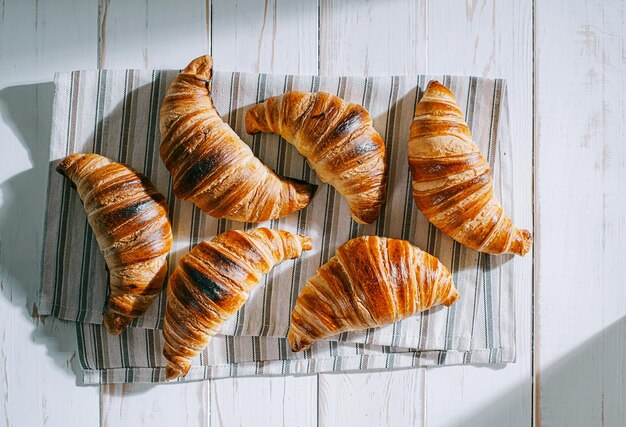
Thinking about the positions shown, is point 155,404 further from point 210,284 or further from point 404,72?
point 404,72

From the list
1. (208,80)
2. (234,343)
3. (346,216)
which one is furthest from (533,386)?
(208,80)

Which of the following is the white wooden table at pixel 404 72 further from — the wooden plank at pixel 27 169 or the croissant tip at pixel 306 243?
the croissant tip at pixel 306 243

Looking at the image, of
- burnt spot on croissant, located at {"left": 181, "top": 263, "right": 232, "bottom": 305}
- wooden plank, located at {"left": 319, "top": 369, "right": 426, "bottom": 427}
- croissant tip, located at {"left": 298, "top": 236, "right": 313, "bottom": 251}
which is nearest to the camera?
burnt spot on croissant, located at {"left": 181, "top": 263, "right": 232, "bottom": 305}

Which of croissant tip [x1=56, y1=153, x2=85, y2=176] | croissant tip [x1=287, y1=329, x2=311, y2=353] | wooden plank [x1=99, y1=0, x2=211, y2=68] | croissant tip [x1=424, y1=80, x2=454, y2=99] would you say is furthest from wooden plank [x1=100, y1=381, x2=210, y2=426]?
croissant tip [x1=424, y1=80, x2=454, y2=99]

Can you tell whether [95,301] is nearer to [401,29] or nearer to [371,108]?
[371,108]

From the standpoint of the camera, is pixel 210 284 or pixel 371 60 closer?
pixel 210 284

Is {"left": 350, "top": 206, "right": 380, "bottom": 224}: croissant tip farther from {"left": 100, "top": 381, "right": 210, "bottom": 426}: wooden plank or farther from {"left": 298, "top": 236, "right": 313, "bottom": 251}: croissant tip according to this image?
{"left": 100, "top": 381, "right": 210, "bottom": 426}: wooden plank

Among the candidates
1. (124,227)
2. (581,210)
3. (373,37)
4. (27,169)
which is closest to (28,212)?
(27,169)

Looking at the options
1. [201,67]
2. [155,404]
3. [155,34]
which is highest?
[155,34]
